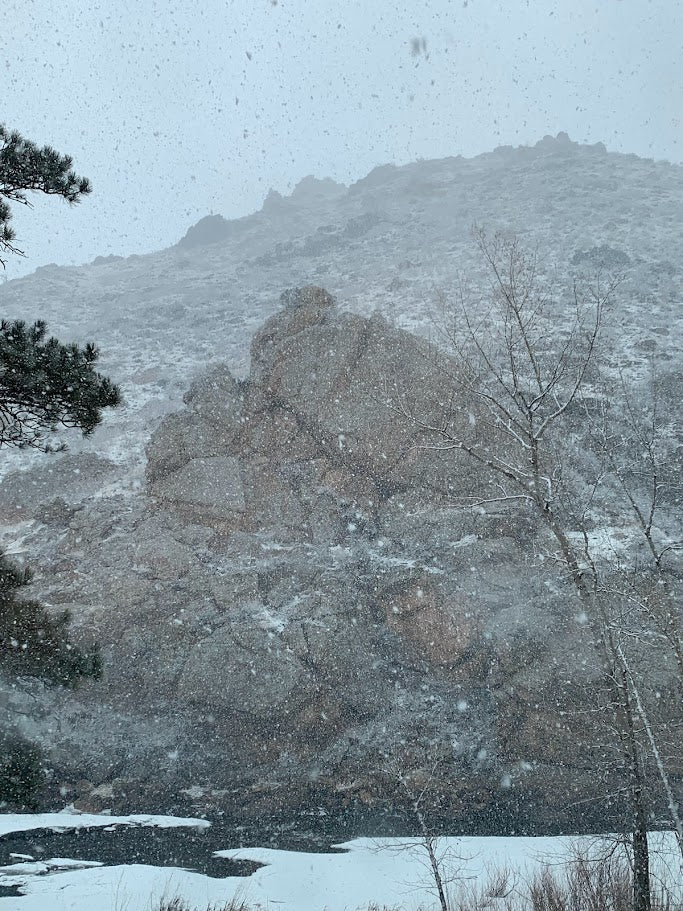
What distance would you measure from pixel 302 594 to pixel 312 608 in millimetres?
675

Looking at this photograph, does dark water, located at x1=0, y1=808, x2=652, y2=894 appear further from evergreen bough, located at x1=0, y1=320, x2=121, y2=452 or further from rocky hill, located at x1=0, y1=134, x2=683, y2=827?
evergreen bough, located at x1=0, y1=320, x2=121, y2=452

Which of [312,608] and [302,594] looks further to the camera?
[302,594]

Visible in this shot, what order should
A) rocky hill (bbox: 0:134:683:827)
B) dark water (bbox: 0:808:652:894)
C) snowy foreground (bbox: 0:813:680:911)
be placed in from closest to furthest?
snowy foreground (bbox: 0:813:680:911) → dark water (bbox: 0:808:652:894) → rocky hill (bbox: 0:134:683:827)

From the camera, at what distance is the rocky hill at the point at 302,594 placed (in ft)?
46.5

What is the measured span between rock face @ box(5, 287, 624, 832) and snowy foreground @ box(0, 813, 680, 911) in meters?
2.22

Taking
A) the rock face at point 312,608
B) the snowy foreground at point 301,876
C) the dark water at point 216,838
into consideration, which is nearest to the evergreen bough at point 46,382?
the snowy foreground at point 301,876

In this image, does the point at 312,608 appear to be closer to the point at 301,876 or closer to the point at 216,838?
the point at 216,838

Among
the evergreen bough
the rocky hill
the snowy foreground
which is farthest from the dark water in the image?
the evergreen bough

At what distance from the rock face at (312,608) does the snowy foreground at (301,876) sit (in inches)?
87.6

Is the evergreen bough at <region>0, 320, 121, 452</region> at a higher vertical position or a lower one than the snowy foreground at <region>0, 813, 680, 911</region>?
higher

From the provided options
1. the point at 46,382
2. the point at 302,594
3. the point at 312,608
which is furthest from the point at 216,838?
the point at 46,382

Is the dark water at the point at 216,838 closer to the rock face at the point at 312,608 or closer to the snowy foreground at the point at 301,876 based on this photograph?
the snowy foreground at the point at 301,876

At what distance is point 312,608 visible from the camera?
17531mm

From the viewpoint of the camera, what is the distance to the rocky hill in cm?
1418
